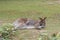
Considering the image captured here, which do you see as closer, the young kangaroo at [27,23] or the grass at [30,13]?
the young kangaroo at [27,23]

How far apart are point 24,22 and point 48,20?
2.02m

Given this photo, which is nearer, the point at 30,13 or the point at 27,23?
the point at 27,23

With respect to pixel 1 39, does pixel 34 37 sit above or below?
below

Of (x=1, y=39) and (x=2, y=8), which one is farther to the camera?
(x=2, y=8)

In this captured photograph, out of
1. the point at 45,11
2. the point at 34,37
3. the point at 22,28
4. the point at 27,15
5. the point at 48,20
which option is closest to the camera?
the point at 34,37

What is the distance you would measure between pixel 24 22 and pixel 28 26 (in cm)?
24

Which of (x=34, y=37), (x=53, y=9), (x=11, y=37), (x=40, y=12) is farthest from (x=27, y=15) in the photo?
(x=11, y=37)

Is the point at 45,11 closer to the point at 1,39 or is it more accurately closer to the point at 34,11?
the point at 34,11

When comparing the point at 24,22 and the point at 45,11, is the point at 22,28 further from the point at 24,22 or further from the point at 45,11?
the point at 45,11

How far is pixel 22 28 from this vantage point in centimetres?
1059

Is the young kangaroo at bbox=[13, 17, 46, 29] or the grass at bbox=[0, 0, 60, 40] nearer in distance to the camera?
the young kangaroo at bbox=[13, 17, 46, 29]

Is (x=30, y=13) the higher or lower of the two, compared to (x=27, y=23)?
lower

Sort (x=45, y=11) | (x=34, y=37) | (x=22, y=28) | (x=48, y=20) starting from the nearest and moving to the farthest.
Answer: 1. (x=34, y=37)
2. (x=22, y=28)
3. (x=48, y=20)
4. (x=45, y=11)

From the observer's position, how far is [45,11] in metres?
14.9
